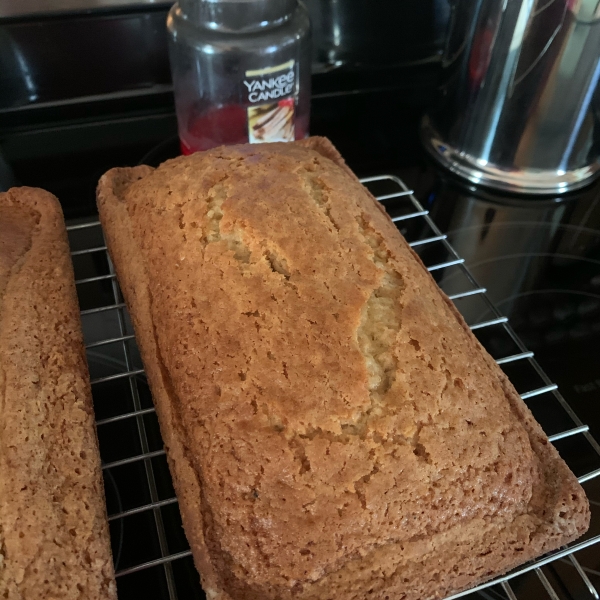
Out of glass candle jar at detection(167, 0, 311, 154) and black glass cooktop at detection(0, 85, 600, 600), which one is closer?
black glass cooktop at detection(0, 85, 600, 600)

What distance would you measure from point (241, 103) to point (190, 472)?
2.78 feet

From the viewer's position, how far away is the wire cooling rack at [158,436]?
796 millimetres

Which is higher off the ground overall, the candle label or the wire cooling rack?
Result: the candle label

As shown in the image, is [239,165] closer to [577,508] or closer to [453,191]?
[453,191]

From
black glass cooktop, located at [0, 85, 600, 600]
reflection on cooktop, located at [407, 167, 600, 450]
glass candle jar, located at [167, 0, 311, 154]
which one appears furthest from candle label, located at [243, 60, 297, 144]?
reflection on cooktop, located at [407, 167, 600, 450]

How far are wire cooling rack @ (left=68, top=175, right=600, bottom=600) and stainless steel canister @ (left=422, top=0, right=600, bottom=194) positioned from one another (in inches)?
9.4

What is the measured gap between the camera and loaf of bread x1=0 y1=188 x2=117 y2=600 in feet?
2.17

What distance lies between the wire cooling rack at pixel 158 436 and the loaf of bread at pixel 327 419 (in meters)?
0.07

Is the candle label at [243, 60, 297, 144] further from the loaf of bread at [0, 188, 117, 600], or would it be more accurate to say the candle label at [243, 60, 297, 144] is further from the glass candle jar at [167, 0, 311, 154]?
the loaf of bread at [0, 188, 117, 600]

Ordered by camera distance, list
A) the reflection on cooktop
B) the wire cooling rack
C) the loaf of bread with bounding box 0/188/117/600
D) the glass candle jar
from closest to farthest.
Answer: the loaf of bread with bounding box 0/188/117/600, the wire cooling rack, the reflection on cooktop, the glass candle jar

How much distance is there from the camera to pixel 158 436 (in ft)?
3.12

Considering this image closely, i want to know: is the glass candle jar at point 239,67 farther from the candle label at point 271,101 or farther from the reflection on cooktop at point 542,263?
the reflection on cooktop at point 542,263

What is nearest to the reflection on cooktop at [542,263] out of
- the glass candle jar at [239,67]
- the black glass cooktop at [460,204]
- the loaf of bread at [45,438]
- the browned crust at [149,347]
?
the black glass cooktop at [460,204]

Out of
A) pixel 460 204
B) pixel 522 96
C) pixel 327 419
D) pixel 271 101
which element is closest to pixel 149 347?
pixel 327 419
